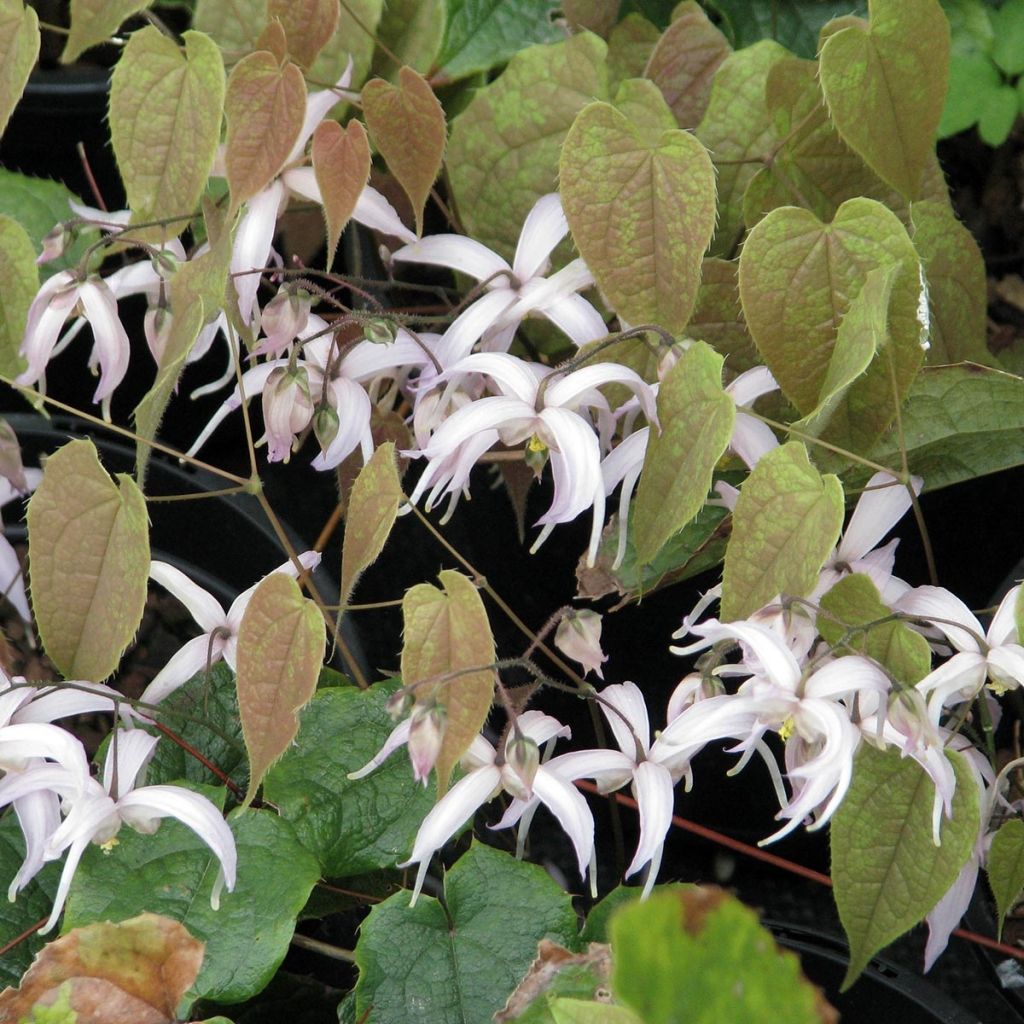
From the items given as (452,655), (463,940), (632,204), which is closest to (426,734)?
(452,655)

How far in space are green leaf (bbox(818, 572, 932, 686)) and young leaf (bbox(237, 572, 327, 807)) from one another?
22 centimetres

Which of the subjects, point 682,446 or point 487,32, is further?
point 487,32

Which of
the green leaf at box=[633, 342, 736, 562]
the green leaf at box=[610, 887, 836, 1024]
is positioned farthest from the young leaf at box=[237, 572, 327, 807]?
the green leaf at box=[610, 887, 836, 1024]

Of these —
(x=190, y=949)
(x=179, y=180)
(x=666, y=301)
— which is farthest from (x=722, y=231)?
(x=190, y=949)

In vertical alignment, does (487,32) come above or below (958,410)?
above

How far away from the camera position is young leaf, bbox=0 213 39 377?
60cm

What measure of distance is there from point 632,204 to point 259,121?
0.18 m

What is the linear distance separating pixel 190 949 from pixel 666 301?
0.35m

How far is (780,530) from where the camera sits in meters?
0.50

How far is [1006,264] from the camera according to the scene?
113cm

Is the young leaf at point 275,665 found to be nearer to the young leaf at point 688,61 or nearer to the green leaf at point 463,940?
the green leaf at point 463,940

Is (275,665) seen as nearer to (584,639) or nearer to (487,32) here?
(584,639)

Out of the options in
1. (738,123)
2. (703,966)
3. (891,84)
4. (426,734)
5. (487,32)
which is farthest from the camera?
(487,32)

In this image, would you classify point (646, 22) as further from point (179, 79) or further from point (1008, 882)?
point (1008, 882)
